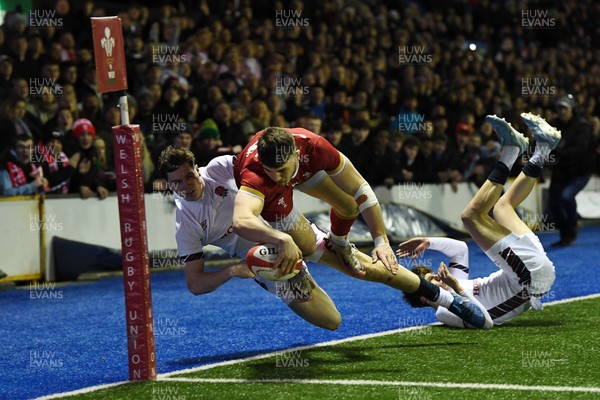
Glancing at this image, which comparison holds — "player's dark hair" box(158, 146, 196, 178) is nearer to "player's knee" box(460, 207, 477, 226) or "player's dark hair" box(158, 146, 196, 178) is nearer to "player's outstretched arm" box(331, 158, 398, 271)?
"player's outstretched arm" box(331, 158, 398, 271)

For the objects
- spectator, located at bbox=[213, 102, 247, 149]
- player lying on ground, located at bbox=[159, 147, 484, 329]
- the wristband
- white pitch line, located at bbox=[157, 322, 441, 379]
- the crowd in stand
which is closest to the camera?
white pitch line, located at bbox=[157, 322, 441, 379]

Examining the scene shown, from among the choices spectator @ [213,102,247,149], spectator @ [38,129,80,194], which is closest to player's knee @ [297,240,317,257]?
spectator @ [38,129,80,194]

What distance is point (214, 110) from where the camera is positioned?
15234mm

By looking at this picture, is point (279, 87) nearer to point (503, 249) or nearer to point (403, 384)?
point (503, 249)

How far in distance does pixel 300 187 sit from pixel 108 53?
7.16ft

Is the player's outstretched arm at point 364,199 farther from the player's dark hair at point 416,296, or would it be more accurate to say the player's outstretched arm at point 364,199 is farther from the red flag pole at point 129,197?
the red flag pole at point 129,197

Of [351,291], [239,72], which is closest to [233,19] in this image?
[239,72]

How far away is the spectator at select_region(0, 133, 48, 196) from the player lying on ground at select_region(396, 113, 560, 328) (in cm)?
595

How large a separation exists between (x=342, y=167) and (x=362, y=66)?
11914 mm

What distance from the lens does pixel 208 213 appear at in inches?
309

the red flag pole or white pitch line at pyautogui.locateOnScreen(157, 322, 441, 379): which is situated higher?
the red flag pole

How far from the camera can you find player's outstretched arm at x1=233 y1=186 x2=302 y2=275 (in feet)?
21.2

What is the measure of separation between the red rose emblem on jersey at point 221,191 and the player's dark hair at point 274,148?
1.23m

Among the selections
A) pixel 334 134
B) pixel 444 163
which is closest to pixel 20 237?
pixel 334 134
